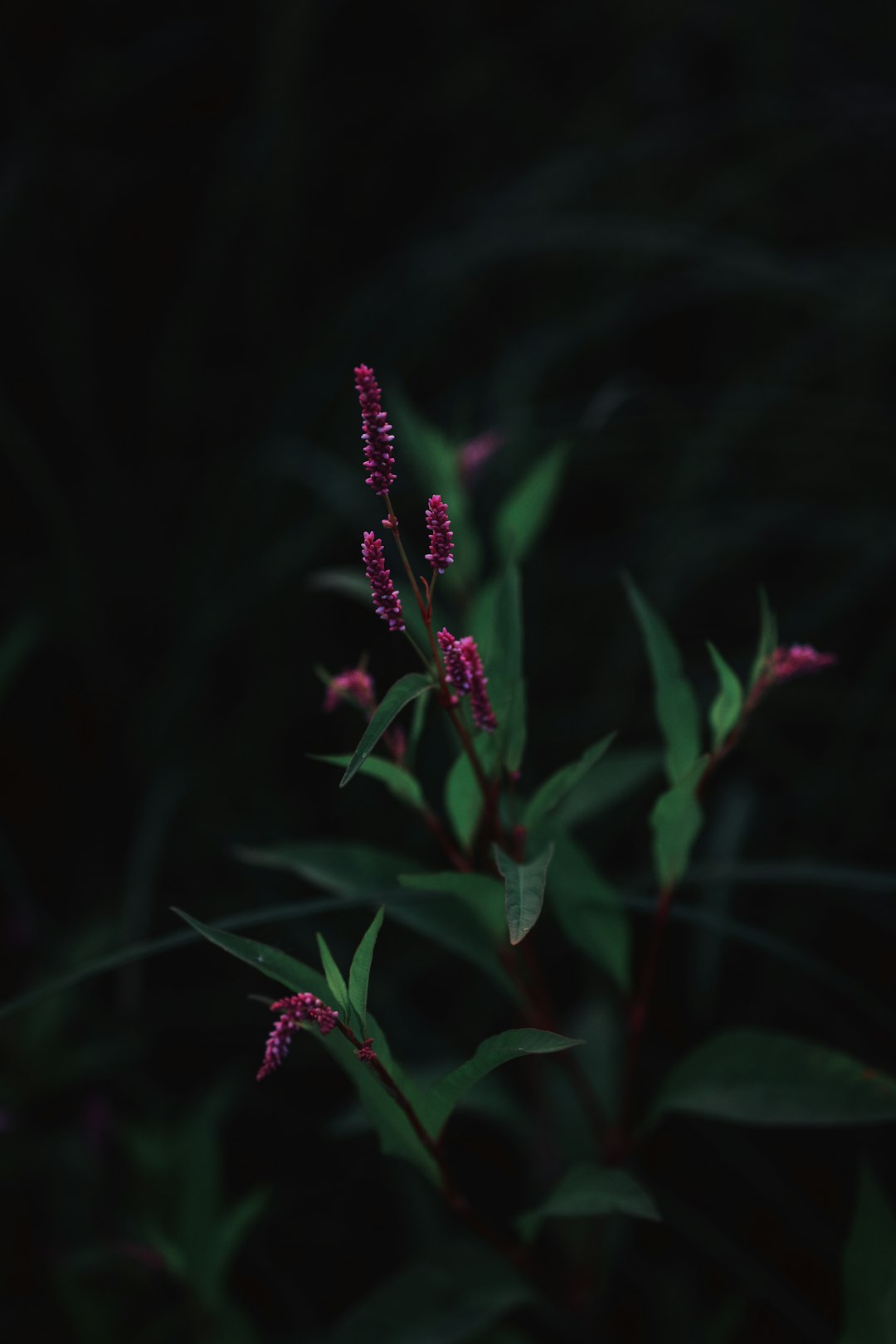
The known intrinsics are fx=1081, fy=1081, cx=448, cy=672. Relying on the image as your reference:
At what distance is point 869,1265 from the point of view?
2.03 ft

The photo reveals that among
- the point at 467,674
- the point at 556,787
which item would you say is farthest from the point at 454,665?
the point at 556,787

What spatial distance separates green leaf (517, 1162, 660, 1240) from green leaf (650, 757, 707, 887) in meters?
0.16

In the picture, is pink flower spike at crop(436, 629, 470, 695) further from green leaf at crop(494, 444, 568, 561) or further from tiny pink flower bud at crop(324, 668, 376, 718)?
green leaf at crop(494, 444, 568, 561)

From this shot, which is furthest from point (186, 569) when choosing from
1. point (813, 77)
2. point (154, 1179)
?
point (813, 77)

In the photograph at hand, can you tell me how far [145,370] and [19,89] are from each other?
428 mm

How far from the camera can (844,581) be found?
1182 mm

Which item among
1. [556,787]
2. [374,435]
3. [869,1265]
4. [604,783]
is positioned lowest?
[869,1265]

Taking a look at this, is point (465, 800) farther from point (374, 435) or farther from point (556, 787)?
point (374, 435)

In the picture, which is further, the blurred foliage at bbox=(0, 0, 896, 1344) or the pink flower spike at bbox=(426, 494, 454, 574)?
the blurred foliage at bbox=(0, 0, 896, 1344)

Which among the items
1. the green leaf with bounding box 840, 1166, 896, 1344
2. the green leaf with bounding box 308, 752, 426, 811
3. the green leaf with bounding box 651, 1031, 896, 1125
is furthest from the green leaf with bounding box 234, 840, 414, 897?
the green leaf with bounding box 840, 1166, 896, 1344

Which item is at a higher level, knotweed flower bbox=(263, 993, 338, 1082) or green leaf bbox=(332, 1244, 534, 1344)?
knotweed flower bbox=(263, 993, 338, 1082)

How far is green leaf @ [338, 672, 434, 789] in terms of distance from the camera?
43 cm

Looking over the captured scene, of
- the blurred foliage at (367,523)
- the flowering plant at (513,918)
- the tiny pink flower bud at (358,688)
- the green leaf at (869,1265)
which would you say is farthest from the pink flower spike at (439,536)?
the green leaf at (869,1265)

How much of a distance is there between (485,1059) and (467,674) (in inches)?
6.8
